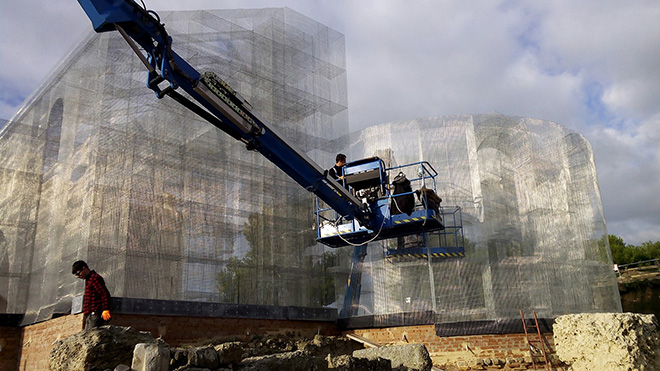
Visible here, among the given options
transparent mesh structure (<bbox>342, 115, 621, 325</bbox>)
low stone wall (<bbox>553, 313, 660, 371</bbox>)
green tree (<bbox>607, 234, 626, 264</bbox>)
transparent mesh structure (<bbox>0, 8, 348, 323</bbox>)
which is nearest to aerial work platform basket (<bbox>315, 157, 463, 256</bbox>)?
transparent mesh structure (<bbox>342, 115, 621, 325</bbox>)

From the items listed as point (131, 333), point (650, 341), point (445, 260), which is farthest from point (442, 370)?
point (131, 333)

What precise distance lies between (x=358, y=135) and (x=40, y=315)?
30.5ft

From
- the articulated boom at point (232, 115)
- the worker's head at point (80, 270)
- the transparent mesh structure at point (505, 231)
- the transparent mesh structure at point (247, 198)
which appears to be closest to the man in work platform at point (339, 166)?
the articulated boom at point (232, 115)

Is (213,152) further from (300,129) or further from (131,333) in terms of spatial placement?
(131,333)

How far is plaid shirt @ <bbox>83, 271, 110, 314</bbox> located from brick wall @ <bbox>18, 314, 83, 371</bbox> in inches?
48.7

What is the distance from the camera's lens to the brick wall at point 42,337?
9.12 metres

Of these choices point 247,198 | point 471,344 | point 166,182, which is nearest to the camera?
point 471,344

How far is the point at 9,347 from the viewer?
11.0 m

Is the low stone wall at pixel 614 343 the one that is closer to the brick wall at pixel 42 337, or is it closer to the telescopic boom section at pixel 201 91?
the telescopic boom section at pixel 201 91

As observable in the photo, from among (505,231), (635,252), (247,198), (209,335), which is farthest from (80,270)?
(635,252)

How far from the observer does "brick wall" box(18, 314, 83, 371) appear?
359 inches

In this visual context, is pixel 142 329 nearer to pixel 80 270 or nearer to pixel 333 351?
pixel 80 270

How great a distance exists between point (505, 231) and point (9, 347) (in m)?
11.1

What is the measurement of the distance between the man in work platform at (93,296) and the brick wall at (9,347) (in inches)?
171
